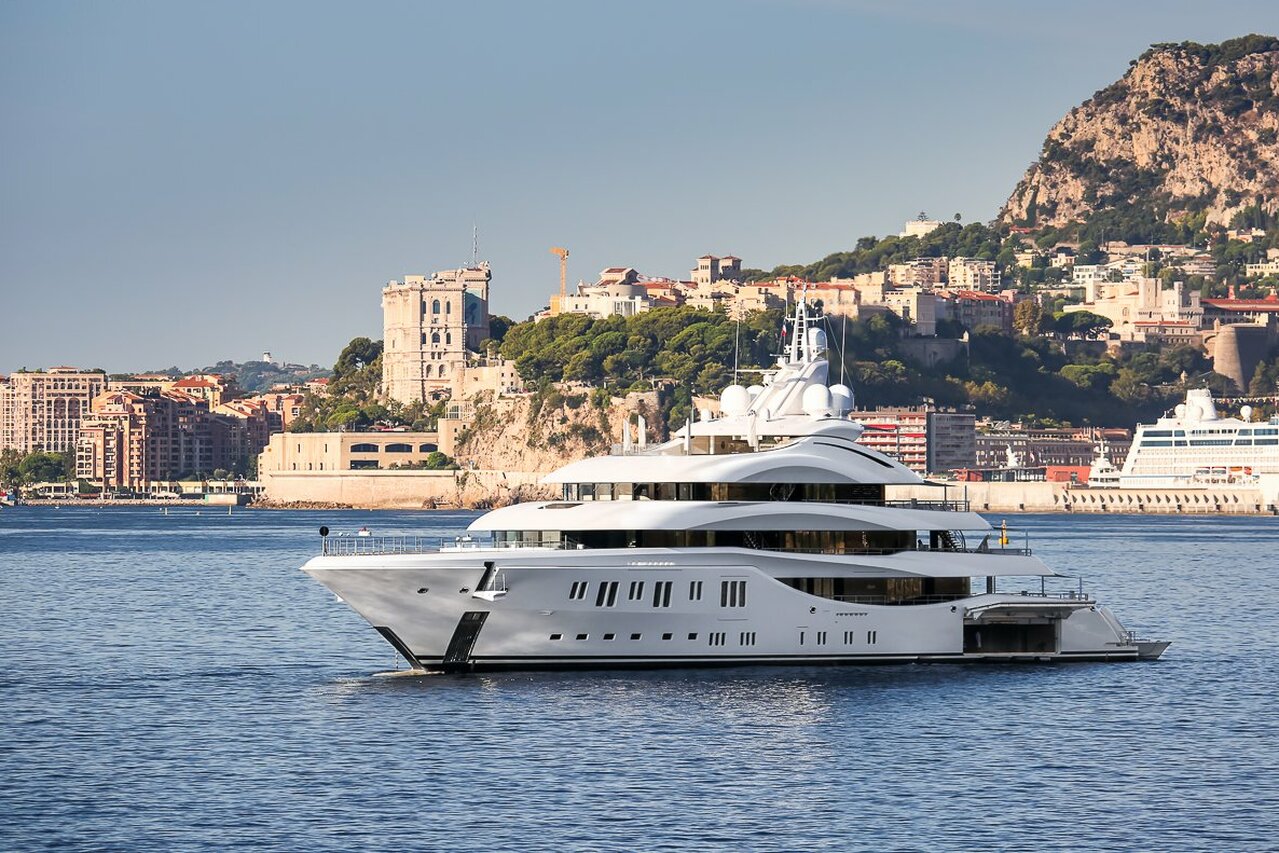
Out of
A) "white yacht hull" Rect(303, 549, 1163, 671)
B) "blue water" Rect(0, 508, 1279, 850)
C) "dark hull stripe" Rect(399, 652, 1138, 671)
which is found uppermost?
"white yacht hull" Rect(303, 549, 1163, 671)

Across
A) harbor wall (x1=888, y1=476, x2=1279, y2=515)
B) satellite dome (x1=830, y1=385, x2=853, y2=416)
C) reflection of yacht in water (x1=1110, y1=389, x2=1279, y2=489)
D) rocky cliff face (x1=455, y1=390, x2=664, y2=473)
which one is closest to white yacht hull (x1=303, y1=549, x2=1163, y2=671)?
satellite dome (x1=830, y1=385, x2=853, y2=416)

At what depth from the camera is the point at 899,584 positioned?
40906 mm

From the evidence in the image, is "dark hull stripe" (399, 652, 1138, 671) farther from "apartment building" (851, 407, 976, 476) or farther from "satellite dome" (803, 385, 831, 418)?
"apartment building" (851, 407, 976, 476)

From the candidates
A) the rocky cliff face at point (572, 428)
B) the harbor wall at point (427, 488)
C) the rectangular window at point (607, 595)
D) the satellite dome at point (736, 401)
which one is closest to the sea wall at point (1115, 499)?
the rocky cliff face at point (572, 428)

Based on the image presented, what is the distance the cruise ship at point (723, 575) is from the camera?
3838cm

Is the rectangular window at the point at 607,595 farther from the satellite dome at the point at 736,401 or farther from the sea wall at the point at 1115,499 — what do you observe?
the sea wall at the point at 1115,499

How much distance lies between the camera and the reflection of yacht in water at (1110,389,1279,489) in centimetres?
17850

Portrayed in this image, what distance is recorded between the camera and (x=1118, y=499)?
18100 cm

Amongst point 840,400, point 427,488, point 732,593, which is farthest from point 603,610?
point 427,488

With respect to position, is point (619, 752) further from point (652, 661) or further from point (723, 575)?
point (723, 575)

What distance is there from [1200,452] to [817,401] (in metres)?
142

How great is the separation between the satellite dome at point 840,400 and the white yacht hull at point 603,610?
535 centimetres

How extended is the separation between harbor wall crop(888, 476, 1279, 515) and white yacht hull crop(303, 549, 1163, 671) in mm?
135749

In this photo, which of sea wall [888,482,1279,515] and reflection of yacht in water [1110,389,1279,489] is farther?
reflection of yacht in water [1110,389,1279,489]
